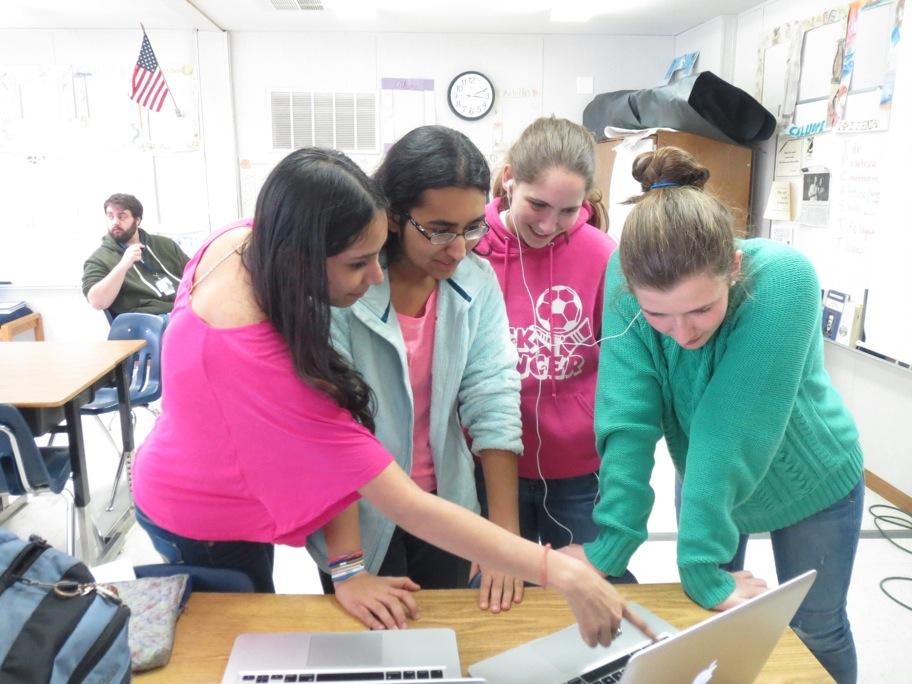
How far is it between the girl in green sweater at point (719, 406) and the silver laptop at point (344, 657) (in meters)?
0.32

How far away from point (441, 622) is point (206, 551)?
39 centimetres

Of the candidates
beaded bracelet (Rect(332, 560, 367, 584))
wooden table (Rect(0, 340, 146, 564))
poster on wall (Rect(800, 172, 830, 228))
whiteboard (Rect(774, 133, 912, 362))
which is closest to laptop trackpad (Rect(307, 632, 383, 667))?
beaded bracelet (Rect(332, 560, 367, 584))

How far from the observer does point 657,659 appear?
0.64 meters

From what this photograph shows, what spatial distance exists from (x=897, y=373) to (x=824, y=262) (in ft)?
2.20

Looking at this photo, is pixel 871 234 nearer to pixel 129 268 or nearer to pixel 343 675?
pixel 343 675

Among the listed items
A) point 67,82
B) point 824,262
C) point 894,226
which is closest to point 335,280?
point 894,226

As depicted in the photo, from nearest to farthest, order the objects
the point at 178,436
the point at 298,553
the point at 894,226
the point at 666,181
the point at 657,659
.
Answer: the point at 657,659 < the point at 178,436 < the point at 666,181 < the point at 298,553 < the point at 894,226

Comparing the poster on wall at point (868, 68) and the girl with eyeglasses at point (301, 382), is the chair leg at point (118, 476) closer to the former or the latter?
the girl with eyeglasses at point (301, 382)

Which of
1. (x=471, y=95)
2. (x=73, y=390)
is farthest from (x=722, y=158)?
(x=73, y=390)

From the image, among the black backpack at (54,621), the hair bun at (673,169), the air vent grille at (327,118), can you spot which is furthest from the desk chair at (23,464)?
the air vent grille at (327,118)

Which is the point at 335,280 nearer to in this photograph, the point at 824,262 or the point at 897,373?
the point at 897,373

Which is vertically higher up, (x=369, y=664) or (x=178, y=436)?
(x=178, y=436)

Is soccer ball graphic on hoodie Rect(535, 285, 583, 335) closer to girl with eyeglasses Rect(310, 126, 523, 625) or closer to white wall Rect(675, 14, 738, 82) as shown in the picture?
girl with eyeglasses Rect(310, 126, 523, 625)

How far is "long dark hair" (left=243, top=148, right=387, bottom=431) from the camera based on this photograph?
857 millimetres
